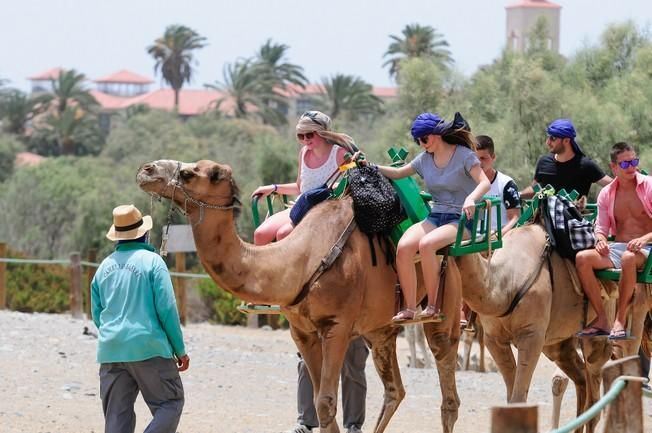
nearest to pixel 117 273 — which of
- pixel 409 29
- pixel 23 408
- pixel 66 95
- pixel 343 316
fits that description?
pixel 343 316

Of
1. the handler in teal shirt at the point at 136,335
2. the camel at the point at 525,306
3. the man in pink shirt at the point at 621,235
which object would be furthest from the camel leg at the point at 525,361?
the handler in teal shirt at the point at 136,335

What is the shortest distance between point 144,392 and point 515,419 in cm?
366

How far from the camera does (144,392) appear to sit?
8.85m

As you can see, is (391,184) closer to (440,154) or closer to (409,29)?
(440,154)

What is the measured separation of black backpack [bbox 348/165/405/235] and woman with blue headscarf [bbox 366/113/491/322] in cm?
25

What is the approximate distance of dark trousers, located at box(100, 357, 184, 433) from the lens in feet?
28.8

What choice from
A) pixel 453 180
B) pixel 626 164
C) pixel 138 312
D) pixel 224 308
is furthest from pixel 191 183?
pixel 224 308

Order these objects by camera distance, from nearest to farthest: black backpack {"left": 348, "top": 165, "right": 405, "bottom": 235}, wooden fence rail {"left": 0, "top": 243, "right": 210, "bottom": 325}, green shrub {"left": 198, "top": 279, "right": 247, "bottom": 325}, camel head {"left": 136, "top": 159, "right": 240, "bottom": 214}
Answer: camel head {"left": 136, "top": 159, "right": 240, "bottom": 214}, black backpack {"left": 348, "top": 165, "right": 405, "bottom": 235}, wooden fence rail {"left": 0, "top": 243, "right": 210, "bottom": 325}, green shrub {"left": 198, "top": 279, "right": 247, "bottom": 325}

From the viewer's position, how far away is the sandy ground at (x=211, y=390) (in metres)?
12.9

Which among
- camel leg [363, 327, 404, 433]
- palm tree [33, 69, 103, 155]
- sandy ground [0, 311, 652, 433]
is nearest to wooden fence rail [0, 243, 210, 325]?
sandy ground [0, 311, 652, 433]

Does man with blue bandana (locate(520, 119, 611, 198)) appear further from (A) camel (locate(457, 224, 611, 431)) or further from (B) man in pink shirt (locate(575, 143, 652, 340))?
(A) camel (locate(457, 224, 611, 431))

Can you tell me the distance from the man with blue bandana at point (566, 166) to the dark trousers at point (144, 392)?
407 cm

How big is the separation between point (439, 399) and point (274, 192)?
18.0ft

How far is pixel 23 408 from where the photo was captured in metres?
13.4
